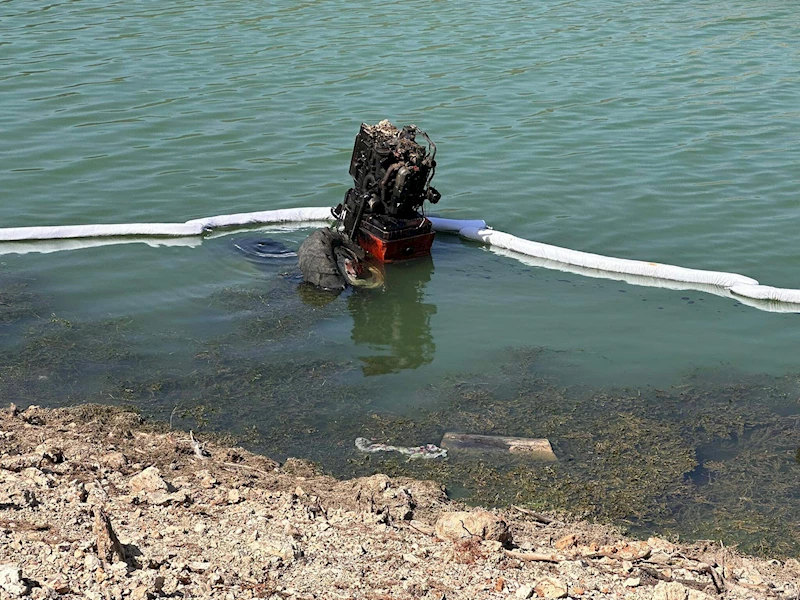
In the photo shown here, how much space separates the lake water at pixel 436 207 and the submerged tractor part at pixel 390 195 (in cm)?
54

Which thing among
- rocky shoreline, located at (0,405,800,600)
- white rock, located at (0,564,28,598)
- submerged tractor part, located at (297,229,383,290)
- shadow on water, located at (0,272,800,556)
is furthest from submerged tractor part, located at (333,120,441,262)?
white rock, located at (0,564,28,598)

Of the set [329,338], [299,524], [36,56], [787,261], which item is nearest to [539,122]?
[787,261]

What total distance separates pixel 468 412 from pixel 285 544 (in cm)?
365

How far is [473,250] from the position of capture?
1457 centimetres

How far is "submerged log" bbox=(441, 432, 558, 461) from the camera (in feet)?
29.4

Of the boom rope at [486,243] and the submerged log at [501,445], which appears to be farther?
the boom rope at [486,243]

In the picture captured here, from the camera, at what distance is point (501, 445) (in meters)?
9.05

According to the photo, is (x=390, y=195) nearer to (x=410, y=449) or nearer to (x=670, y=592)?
(x=410, y=449)

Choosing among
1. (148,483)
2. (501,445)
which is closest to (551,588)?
(148,483)

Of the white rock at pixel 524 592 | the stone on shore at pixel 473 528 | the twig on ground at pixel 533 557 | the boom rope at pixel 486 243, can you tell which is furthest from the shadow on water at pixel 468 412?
the boom rope at pixel 486 243

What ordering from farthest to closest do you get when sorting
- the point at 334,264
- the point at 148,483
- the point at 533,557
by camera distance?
the point at 334,264 < the point at 148,483 < the point at 533,557

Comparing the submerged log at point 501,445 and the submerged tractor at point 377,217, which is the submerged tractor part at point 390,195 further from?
the submerged log at point 501,445

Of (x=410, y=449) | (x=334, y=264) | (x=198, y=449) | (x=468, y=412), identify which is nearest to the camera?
(x=198, y=449)

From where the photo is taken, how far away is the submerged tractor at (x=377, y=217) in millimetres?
12906
